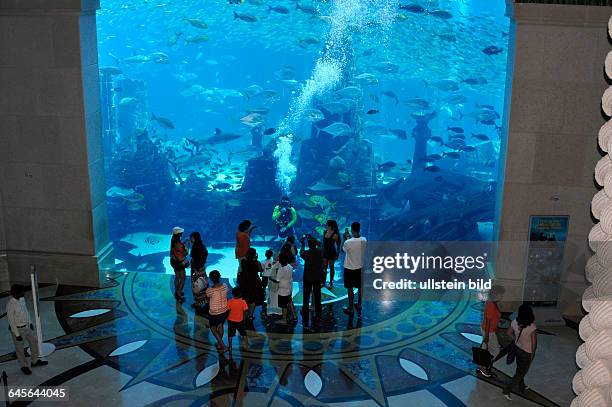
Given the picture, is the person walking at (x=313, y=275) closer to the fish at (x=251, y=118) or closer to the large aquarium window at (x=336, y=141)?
the large aquarium window at (x=336, y=141)

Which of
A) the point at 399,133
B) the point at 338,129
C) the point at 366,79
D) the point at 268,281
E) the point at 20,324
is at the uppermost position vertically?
the point at 366,79

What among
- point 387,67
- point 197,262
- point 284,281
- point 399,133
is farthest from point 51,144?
point 387,67

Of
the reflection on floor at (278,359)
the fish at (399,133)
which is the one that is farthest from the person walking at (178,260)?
the fish at (399,133)

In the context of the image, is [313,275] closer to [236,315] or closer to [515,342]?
[236,315]

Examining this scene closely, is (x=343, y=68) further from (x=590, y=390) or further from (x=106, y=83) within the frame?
(x=590, y=390)

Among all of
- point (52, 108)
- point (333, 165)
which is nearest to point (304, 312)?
point (52, 108)

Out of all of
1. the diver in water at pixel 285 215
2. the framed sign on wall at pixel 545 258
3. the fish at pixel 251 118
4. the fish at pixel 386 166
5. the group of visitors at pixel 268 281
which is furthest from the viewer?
the fish at pixel 386 166

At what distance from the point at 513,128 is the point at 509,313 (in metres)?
2.95

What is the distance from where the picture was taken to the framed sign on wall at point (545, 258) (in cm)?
1014

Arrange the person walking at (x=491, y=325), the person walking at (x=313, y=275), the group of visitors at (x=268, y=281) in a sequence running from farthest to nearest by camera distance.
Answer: the person walking at (x=313, y=275), the group of visitors at (x=268, y=281), the person walking at (x=491, y=325)

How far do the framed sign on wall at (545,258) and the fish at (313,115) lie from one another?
8767mm

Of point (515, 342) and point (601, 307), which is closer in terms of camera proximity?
point (601, 307)

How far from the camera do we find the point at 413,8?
17.2m

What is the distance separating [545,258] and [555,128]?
2029 mm
